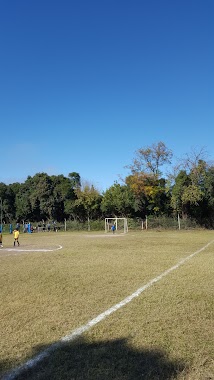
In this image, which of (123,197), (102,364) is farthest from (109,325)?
(123,197)

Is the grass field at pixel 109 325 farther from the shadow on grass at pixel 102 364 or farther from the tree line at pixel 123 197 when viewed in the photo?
the tree line at pixel 123 197

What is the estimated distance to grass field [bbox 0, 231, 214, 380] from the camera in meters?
3.99

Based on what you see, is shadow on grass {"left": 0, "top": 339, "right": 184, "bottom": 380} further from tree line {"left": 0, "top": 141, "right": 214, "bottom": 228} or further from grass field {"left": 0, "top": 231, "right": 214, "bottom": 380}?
tree line {"left": 0, "top": 141, "right": 214, "bottom": 228}

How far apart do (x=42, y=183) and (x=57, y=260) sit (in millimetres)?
50386

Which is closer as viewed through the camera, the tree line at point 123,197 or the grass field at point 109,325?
the grass field at point 109,325

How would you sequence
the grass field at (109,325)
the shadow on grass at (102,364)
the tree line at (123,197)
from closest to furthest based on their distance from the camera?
the shadow on grass at (102,364) < the grass field at (109,325) < the tree line at (123,197)

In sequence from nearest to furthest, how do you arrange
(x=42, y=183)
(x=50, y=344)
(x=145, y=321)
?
(x=50, y=344), (x=145, y=321), (x=42, y=183)

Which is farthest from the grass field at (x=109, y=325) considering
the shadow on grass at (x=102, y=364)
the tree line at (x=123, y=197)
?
the tree line at (x=123, y=197)

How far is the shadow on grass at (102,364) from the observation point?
381 centimetres

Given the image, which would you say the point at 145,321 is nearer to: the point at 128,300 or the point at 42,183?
the point at 128,300

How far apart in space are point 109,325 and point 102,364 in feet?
4.49

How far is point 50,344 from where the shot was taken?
15.6 ft

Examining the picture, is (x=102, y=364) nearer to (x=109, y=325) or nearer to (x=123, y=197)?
(x=109, y=325)

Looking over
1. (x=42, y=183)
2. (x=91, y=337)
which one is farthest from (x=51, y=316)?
(x=42, y=183)
